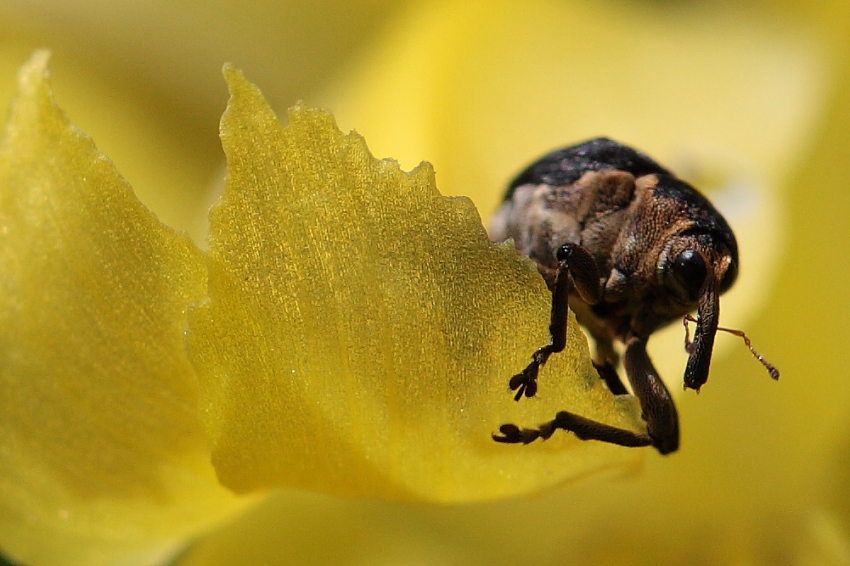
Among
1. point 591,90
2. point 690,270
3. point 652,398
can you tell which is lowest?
point 652,398

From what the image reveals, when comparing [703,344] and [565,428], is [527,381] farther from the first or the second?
[703,344]

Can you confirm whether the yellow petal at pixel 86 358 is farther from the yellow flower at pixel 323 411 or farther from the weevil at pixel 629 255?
the weevil at pixel 629 255

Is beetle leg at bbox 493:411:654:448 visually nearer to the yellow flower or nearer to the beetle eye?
the yellow flower

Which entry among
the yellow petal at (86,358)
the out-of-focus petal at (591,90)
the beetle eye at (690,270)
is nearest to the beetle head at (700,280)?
the beetle eye at (690,270)

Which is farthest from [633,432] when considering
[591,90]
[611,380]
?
[591,90]

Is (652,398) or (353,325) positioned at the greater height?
(353,325)

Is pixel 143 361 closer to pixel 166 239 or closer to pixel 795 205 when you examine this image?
pixel 166 239

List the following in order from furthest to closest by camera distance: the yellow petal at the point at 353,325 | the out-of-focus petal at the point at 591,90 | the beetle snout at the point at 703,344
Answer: the out-of-focus petal at the point at 591,90
the beetle snout at the point at 703,344
the yellow petal at the point at 353,325
